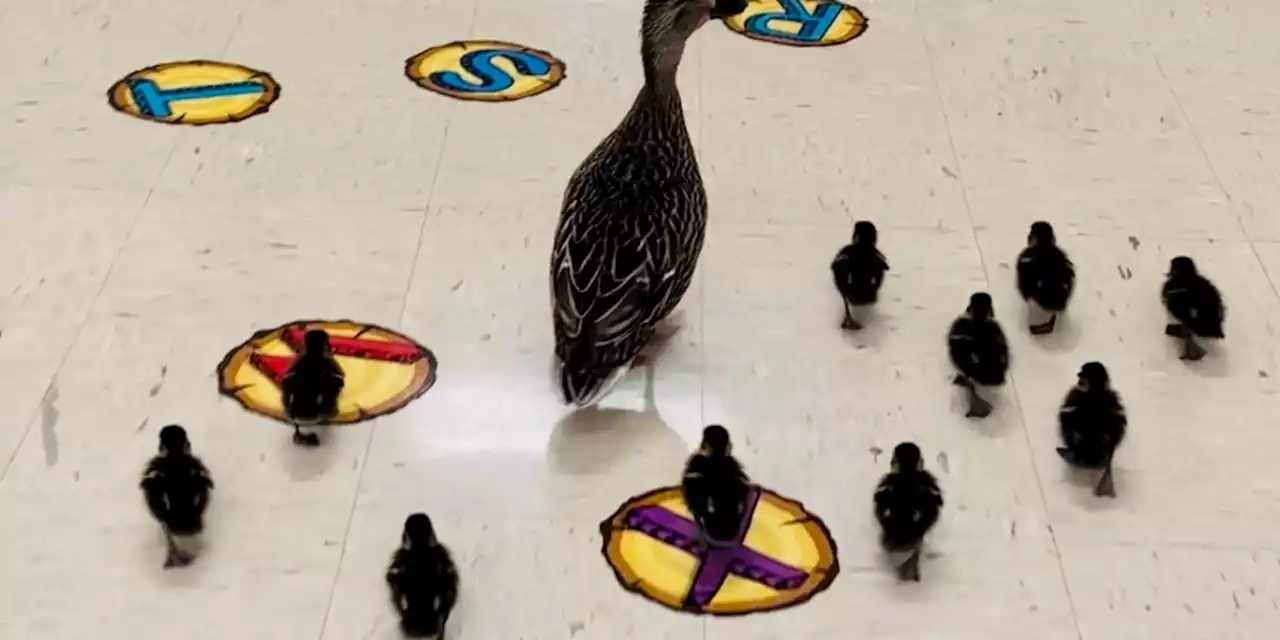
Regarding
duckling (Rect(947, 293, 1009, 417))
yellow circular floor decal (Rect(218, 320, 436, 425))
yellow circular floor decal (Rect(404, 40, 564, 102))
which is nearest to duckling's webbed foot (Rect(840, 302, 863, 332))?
duckling (Rect(947, 293, 1009, 417))

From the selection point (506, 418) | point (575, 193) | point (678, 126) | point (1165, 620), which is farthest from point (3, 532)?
point (1165, 620)

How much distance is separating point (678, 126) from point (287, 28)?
1.42m

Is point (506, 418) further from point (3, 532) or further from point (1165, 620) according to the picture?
point (1165, 620)

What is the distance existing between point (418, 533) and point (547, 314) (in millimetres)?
681

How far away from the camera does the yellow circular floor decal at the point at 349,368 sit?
2191mm

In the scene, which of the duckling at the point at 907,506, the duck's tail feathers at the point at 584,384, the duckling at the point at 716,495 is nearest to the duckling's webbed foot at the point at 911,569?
the duckling at the point at 907,506

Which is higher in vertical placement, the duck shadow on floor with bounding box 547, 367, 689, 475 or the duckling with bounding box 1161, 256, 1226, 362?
the duckling with bounding box 1161, 256, 1226, 362

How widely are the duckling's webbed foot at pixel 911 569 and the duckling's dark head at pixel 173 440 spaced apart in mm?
963

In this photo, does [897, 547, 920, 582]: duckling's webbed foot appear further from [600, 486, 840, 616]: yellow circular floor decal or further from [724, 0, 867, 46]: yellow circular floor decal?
[724, 0, 867, 46]: yellow circular floor decal

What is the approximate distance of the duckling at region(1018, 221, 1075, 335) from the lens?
7.70ft

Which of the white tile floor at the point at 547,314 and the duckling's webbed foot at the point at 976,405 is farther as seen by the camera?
the duckling's webbed foot at the point at 976,405

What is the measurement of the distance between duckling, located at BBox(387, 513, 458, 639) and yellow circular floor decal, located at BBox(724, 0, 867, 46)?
1.89 meters

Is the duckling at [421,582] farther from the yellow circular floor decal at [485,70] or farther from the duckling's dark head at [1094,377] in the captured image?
the yellow circular floor decal at [485,70]

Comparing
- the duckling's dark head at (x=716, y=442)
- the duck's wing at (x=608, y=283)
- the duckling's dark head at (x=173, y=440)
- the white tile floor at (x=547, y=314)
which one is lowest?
the white tile floor at (x=547, y=314)
